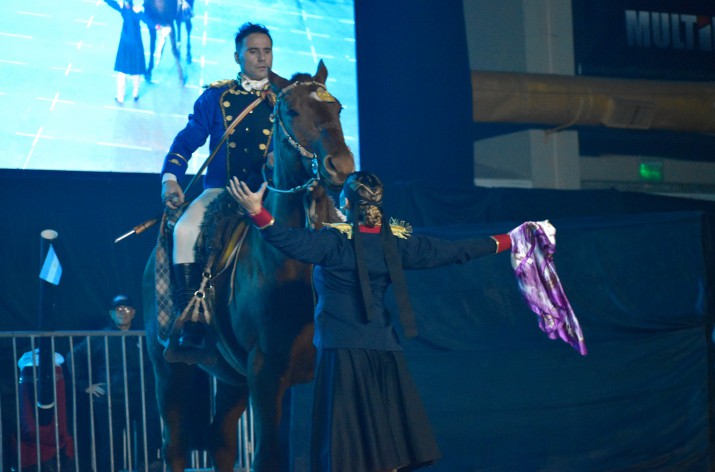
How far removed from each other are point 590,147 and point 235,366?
10359mm

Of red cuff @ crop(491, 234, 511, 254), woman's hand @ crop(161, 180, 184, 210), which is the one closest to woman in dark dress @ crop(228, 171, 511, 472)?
red cuff @ crop(491, 234, 511, 254)

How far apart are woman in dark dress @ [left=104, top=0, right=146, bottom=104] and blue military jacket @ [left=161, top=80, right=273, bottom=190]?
130 inches

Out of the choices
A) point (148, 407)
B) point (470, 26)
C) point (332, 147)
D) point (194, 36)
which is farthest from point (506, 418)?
point (470, 26)

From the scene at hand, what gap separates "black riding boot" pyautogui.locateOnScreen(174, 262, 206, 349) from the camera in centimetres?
532

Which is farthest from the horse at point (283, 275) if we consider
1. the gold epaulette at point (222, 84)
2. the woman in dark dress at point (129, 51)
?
the woman in dark dress at point (129, 51)

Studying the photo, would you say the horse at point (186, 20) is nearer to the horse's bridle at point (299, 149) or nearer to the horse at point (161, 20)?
the horse at point (161, 20)

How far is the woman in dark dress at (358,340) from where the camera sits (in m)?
4.64

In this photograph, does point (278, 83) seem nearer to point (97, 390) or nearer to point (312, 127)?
point (312, 127)

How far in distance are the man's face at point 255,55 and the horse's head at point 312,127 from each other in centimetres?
63

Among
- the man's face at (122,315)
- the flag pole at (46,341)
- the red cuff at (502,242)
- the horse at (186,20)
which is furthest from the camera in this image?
the horse at (186,20)

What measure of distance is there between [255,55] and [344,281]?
153cm

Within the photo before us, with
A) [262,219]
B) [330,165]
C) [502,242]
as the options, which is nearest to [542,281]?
[502,242]

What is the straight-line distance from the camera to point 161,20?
9.02m

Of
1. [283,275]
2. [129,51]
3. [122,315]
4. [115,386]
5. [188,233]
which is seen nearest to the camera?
[283,275]
